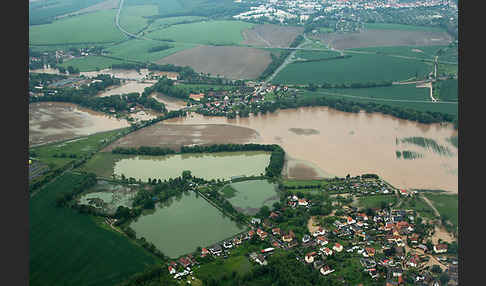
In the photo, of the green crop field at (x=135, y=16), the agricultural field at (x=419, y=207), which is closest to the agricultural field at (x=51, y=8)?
the green crop field at (x=135, y=16)

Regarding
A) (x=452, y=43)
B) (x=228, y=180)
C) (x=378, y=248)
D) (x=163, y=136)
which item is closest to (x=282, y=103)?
(x=163, y=136)

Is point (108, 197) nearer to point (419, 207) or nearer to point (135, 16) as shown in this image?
point (419, 207)

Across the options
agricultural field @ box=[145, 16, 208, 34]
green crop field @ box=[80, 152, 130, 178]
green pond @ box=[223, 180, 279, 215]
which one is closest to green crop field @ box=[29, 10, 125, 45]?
agricultural field @ box=[145, 16, 208, 34]

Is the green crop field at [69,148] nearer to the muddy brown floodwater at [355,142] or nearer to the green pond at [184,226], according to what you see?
the muddy brown floodwater at [355,142]

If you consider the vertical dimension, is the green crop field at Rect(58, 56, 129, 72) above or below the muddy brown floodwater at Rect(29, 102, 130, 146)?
above

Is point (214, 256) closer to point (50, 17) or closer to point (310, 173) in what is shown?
point (310, 173)

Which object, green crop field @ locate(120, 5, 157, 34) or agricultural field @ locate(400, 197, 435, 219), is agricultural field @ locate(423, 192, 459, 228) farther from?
green crop field @ locate(120, 5, 157, 34)
